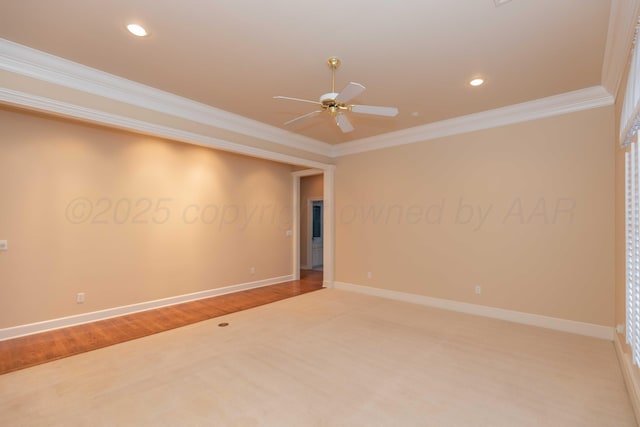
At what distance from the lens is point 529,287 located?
4.20m

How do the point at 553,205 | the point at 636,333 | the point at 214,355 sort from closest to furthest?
1. the point at 636,333
2. the point at 214,355
3. the point at 553,205

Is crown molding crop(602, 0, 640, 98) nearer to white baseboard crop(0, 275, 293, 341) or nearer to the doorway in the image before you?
white baseboard crop(0, 275, 293, 341)

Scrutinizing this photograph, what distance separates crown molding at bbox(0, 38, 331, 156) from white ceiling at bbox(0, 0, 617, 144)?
116 mm

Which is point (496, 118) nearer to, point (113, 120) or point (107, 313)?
point (113, 120)

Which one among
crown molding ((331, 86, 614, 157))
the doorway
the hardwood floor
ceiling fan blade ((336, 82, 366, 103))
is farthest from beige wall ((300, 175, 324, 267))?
ceiling fan blade ((336, 82, 366, 103))

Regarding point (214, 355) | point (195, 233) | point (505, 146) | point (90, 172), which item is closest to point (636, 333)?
point (505, 146)

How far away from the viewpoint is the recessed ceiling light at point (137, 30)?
2572mm

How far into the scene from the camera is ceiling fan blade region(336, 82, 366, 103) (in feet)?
7.91

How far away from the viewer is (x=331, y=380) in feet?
8.95

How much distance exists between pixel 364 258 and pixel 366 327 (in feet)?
6.78

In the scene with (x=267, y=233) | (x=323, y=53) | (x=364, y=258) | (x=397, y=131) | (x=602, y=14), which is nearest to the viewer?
(x=602, y=14)

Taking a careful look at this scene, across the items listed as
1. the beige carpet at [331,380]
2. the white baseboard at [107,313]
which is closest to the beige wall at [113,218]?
the white baseboard at [107,313]

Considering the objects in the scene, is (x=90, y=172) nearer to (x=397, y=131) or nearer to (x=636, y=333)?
(x=397, y=131)

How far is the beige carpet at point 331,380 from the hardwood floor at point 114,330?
0.27m
